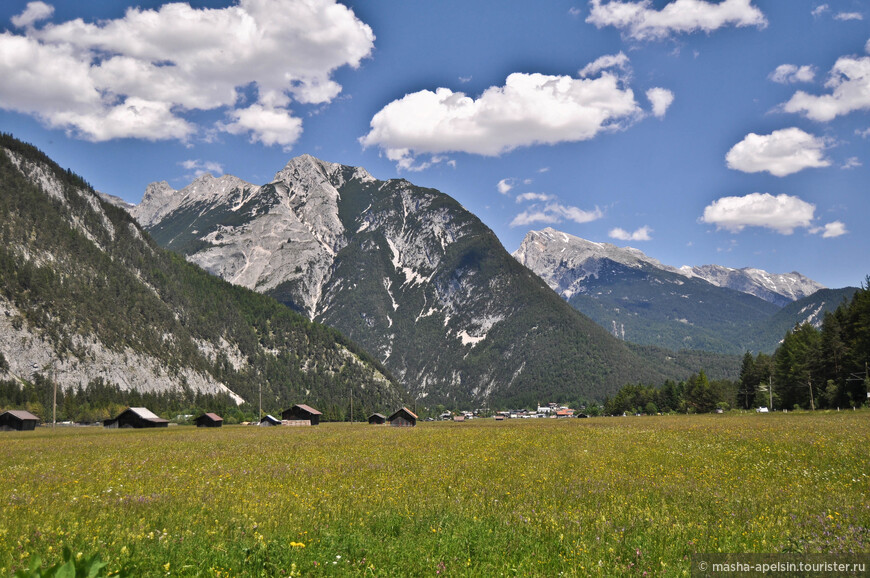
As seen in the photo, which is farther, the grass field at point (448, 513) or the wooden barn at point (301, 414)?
the wooden barn at point (301, 414)

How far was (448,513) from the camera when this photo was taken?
1349 centimetres

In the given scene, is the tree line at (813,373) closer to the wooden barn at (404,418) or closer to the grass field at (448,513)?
the grass field at (448,513)

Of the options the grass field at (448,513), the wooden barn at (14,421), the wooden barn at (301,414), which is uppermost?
the grass field at (448,513)

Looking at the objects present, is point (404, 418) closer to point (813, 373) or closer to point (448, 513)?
point (813, 373)

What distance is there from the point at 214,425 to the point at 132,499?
100093mm

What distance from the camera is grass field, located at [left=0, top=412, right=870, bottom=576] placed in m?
9.71

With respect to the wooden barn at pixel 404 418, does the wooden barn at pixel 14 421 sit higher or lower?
higher

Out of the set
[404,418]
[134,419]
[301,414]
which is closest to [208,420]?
[134,419]

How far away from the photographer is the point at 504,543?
36.0ft

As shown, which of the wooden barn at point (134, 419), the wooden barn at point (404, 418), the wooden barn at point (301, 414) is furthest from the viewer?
the wooden barn at point (301, 414)

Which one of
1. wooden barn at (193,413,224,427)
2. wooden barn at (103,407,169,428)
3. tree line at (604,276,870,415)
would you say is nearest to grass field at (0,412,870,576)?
tree line at (604,276,870,415)

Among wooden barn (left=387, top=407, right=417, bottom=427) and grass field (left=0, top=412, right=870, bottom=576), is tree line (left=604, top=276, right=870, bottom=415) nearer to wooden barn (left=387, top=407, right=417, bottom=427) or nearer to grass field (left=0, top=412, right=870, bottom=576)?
grass field (left=0, top=412, right=870, bottom=576)

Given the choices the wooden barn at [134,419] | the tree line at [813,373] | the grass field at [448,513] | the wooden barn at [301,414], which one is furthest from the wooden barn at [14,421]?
the tree line at [813,373]

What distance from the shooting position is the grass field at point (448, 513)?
9711 millimetres
